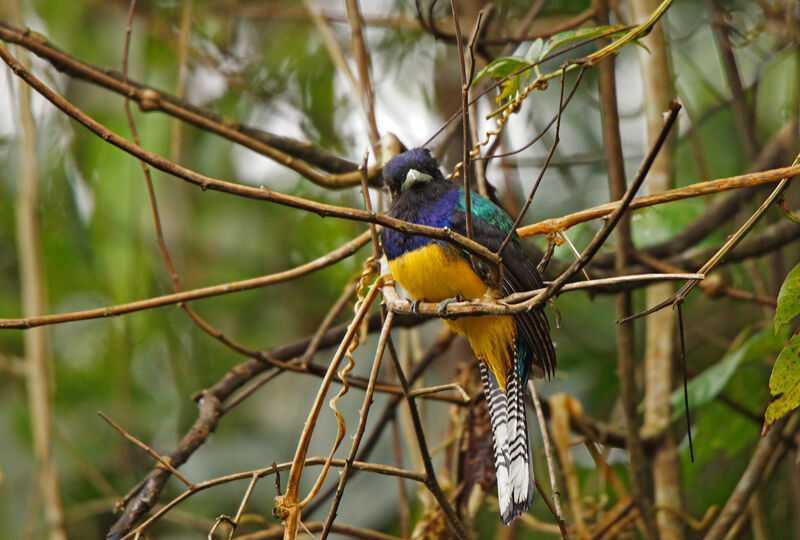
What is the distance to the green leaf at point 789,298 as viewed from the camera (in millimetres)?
1561

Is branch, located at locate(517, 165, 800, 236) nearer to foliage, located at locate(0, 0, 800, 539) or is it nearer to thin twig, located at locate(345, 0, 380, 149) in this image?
thin twig, located at locate(345, 0, 380, 149)

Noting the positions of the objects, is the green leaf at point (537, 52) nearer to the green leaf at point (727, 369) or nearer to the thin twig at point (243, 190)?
the thin twig at point (243, 190)

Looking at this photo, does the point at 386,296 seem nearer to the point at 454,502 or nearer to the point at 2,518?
the point at 454,502

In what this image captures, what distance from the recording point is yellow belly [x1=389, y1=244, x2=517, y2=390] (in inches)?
87.0

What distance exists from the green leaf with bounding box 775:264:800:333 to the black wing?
1.89 ft

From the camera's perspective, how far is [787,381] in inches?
62.9

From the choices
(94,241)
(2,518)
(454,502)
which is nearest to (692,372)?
(454,502)

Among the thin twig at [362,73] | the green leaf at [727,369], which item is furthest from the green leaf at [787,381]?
the thin twig at [362,73]

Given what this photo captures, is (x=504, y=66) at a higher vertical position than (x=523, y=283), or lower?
higher

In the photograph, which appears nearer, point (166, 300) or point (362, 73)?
point (166, 300)

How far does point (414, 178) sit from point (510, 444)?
853 millimetres

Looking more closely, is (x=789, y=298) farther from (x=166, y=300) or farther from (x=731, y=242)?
(x=166, y=300)

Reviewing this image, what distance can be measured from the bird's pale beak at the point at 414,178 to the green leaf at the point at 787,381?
3.93ft

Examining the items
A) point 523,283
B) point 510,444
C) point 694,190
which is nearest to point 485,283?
point 523,283
